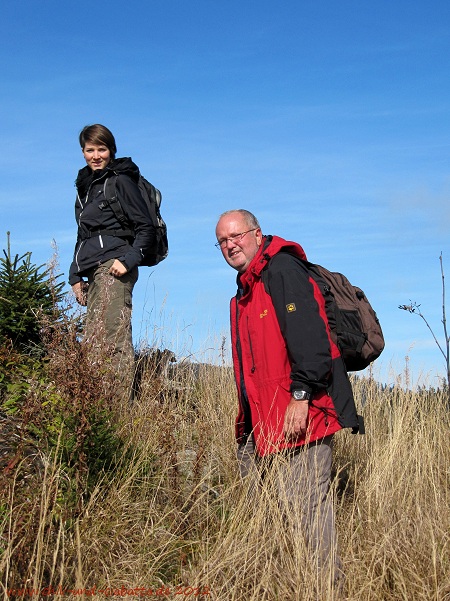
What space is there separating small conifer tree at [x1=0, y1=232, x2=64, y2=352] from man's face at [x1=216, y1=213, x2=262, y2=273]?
230cm

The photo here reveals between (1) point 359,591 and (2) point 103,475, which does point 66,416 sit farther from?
(1) point 359,591

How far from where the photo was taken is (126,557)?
13.4 ft

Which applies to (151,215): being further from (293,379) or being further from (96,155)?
(293,379)

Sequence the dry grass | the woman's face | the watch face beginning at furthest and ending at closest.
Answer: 1. the woman's face
2. the watch face
3. the dry grass

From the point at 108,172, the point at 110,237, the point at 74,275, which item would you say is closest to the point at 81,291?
the point at 74,275

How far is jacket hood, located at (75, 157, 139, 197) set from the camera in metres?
6.61

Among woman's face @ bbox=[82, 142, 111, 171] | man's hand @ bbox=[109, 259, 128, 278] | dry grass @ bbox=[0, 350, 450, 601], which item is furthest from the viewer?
woman's face @ bbox=[82, 142, 111, 171]

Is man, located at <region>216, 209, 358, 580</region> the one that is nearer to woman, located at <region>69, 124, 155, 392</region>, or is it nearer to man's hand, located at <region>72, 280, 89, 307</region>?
woman, located at <region>69, 124, 155, 392</region>

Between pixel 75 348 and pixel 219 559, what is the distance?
1422mm

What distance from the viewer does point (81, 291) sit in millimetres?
6652

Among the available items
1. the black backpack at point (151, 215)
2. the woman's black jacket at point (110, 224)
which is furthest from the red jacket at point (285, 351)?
the black backpack at point (151, 215)

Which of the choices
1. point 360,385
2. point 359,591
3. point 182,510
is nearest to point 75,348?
point 182,510

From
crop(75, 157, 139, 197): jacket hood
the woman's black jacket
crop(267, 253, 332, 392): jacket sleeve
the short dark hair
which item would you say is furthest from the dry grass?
the short dark hair

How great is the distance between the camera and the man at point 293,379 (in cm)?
396
